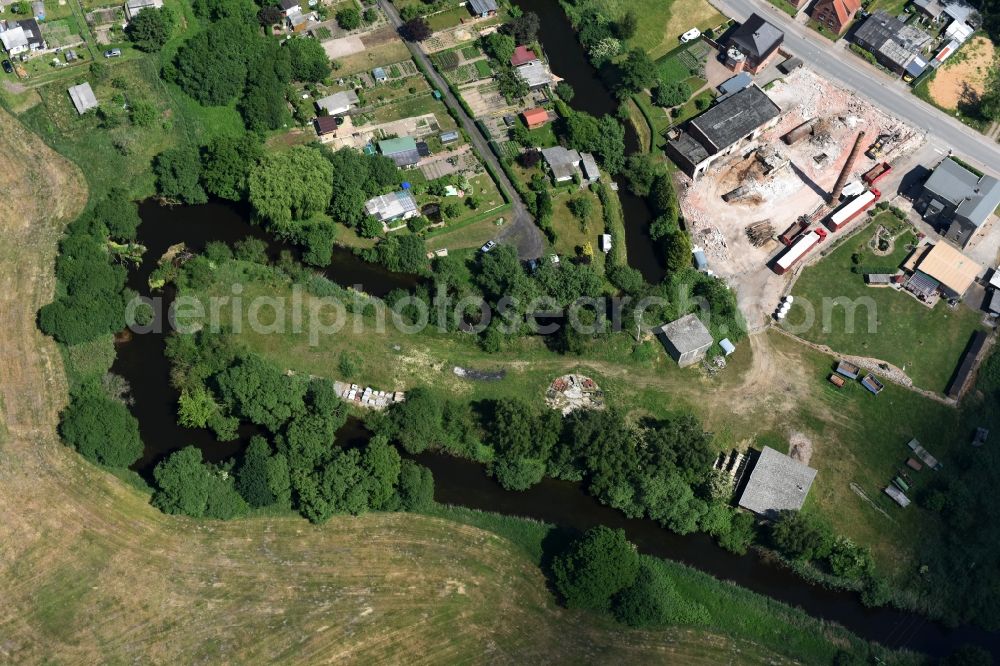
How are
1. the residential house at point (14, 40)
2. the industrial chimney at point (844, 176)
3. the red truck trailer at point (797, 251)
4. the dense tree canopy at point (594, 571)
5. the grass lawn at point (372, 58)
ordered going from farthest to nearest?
the grass lawn at point (372, 58) < the residential house at point (14, 40) < the industrial chimney at point (844, 176) < the red truck trailer at point (797, 251) < the dense tree canopy at point (594, 571)

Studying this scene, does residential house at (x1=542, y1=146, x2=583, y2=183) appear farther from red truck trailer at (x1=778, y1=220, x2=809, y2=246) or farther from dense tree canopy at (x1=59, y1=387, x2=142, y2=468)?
dense tree canopy at (x1=59, y1=387, x2=142, y2=468)

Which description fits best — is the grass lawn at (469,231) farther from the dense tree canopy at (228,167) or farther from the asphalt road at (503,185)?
the dense tree canopy at (228,167)

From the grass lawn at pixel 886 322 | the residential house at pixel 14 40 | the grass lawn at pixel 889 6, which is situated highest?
the residential house at pixel 14 40

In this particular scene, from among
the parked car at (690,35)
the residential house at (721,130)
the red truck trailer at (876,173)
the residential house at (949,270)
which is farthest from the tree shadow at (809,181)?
the parked car at (690,35)

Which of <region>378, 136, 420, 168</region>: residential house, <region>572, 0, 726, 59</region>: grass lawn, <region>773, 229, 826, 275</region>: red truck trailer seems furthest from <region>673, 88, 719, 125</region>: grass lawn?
<region>378, 136, 420, 168</region>: residential house

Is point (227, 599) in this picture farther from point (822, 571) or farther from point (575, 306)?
point (822, 571)

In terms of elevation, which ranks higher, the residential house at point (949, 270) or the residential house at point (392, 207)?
the residential house at point (392, 207)

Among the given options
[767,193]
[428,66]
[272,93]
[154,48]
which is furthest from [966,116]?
[154,48]
